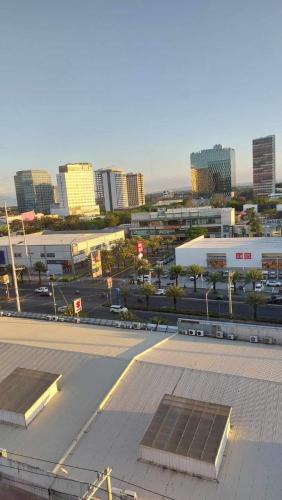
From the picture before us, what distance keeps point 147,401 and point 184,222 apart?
76.1 metres

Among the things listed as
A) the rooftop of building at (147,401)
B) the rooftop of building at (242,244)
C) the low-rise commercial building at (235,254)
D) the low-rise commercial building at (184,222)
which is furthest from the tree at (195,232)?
the rooftop of building at (147,401)

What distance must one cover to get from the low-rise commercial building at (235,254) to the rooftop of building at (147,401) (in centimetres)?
3222

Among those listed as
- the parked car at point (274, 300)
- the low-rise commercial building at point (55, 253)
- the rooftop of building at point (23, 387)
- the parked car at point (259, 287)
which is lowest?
the parked car at point (259, 287)

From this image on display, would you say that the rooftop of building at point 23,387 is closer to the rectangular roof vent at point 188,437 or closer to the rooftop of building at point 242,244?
the rectangular roof vent at point 188,437

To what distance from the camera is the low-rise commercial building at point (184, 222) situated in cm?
8762

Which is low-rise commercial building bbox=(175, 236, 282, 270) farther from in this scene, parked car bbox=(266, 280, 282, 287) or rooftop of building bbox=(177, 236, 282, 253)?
parked car bbox=(266, 280, 282, 287)

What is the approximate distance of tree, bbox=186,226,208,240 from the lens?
80.8m

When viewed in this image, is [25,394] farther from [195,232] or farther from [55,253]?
[195,232]

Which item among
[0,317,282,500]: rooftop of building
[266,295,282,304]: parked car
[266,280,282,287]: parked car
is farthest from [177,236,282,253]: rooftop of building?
[0,317,282,500]: rooftop of building

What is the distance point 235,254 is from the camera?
5353 cm

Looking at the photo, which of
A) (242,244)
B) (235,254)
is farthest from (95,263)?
(242,244)

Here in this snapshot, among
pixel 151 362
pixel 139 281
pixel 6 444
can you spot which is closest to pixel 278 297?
pixel 139 281

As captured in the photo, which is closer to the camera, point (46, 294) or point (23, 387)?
point (23, 387)

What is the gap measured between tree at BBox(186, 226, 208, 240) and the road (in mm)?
31258
